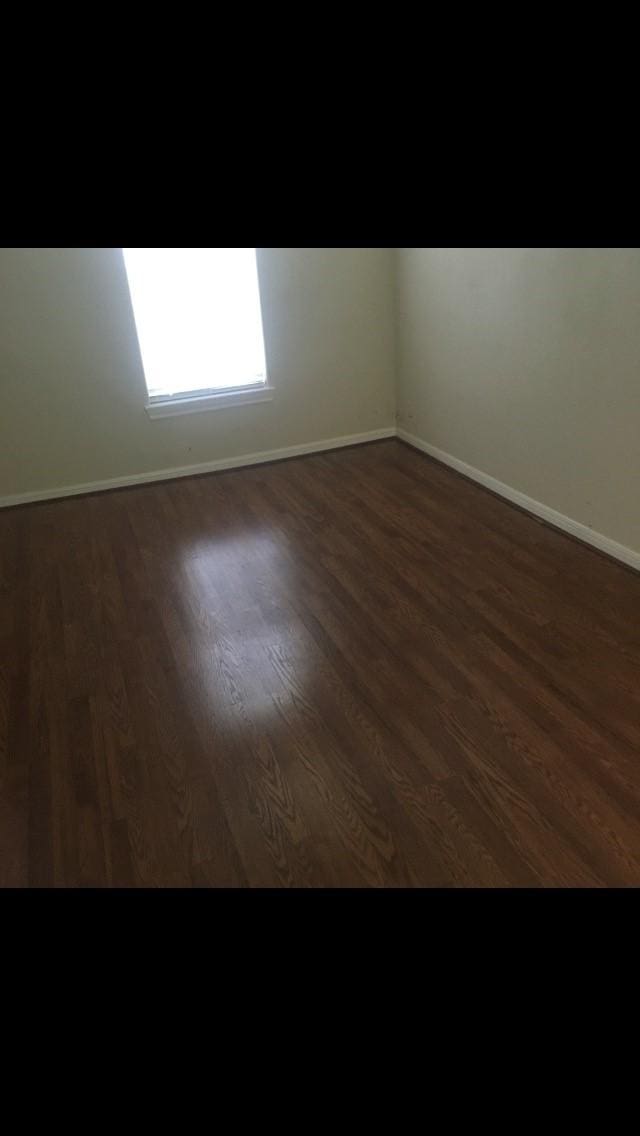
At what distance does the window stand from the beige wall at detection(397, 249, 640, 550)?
3.18 feet

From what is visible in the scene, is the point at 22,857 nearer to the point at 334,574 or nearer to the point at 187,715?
the point at 187,715

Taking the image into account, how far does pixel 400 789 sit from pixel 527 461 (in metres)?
2.01

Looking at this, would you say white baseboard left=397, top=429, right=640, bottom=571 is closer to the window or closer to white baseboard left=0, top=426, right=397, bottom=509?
white baseboard left=0, top=426, right=397, bottom=509

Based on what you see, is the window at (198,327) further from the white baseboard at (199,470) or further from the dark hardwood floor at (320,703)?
the dark hardwood floor at (320,703)

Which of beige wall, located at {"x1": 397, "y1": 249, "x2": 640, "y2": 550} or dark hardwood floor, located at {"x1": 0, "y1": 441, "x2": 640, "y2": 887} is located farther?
beige wall, located at {"x1": 397, "y1": 249, "x2": 640, "y2": 550}

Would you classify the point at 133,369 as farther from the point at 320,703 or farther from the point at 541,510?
the point at 320,703

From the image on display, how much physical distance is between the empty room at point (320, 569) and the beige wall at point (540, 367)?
0.01m

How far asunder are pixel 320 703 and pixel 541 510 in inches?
66.3

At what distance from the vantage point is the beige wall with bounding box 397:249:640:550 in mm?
2744

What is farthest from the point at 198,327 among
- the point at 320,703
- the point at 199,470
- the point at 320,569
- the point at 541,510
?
the point at 320,703

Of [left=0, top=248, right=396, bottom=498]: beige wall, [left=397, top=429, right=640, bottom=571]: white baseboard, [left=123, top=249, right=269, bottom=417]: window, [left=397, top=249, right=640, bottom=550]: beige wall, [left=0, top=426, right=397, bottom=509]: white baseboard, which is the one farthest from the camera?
[left=0, top=426, right=397, bottom=509]: white baseboard

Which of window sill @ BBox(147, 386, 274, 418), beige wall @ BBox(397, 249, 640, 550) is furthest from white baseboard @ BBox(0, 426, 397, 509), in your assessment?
beige wall @ BBox(397, 249, 640, 550)

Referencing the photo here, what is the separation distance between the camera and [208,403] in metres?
4.15
